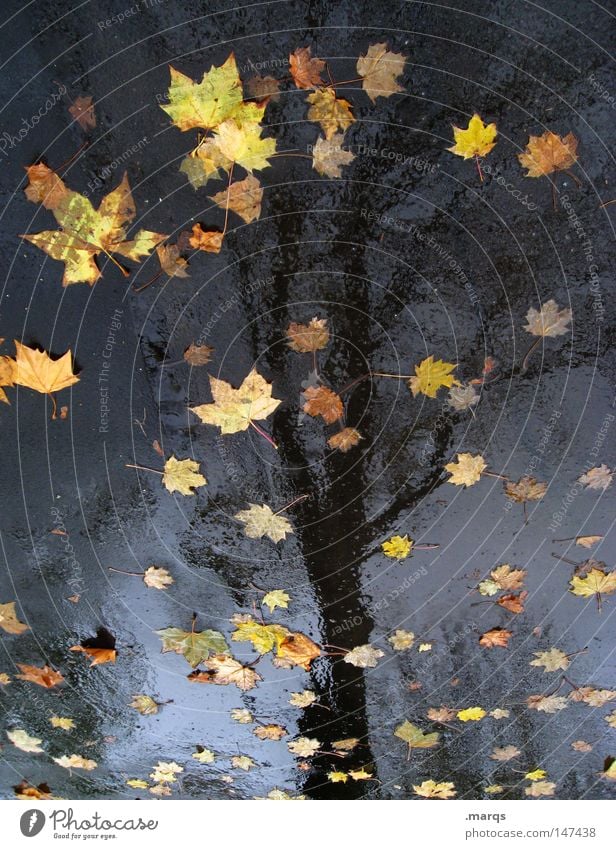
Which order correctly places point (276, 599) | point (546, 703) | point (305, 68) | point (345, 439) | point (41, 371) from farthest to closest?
point (546, 703), point (276, 599), point (345, 439), point (41, 371), point (305, 68)

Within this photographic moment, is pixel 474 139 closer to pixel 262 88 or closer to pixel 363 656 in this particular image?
pixel 262 88

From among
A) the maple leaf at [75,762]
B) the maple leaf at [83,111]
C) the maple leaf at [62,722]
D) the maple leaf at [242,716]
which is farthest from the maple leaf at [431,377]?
the maple leaf at [75,762]

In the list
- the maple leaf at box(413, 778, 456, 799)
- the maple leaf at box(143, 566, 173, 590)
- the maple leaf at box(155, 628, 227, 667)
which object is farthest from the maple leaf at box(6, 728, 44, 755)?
the maple leaf at box(413, 778, 456, 799)

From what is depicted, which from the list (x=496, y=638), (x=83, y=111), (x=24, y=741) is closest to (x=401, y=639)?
(x=496, y=638)

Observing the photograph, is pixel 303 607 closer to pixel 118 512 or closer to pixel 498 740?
pixel 118 512

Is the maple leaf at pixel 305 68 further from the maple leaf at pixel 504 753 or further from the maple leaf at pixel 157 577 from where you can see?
the maple leaf at pixel 504 753

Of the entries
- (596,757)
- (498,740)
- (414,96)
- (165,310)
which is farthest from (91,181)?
(596,757)
